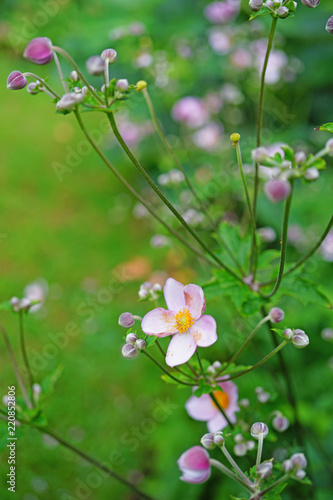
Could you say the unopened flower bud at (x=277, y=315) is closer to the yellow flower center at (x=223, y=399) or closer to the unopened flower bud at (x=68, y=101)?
the yellow flower center at (x=223, y=399)

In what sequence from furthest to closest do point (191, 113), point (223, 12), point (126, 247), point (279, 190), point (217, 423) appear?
point (126, 247)
point (191, 113)
point (223, 12)
point (217, 423)
point (279, 190)

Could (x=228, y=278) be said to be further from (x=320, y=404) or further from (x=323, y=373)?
(x=323, y=373)

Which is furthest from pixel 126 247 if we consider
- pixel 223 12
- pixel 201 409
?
pixel 201 409

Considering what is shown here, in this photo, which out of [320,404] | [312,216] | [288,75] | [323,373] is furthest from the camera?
[288,75]

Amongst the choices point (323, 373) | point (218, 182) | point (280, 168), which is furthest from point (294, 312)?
point (280, 168)

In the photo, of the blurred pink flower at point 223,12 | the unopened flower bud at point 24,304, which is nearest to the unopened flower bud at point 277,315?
the unopened flower bud at point 24,304

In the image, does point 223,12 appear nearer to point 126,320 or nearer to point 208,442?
point 126,320
